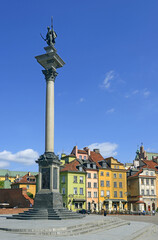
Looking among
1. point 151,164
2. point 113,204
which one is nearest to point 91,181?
point 113,204

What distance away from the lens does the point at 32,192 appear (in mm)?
85125

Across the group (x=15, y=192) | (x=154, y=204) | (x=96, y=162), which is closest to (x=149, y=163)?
(x=154, y=204)

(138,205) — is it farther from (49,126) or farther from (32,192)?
(49,126)

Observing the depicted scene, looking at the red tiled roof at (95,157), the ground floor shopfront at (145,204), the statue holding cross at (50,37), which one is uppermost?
the statue holding cross at (50,37)

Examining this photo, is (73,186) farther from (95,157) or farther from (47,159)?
(47,159)

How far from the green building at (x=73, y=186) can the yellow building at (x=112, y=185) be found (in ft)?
17.8

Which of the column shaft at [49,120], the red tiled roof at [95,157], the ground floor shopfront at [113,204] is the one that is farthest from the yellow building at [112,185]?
the column shaft at [49,120]

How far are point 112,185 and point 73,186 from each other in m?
11.9

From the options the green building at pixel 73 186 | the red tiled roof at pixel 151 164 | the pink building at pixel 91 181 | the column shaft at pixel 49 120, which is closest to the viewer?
the column shaft at pixel 49 120

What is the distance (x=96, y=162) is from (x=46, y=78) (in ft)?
146

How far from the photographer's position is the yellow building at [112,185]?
70.2 meters

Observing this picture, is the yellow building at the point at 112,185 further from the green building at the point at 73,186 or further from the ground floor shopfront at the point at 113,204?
the green building at the point at 73,186

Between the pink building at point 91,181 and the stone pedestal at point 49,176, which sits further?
the pink building at point 91,181

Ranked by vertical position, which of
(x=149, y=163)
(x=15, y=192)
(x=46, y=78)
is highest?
(x=46, y=78)
